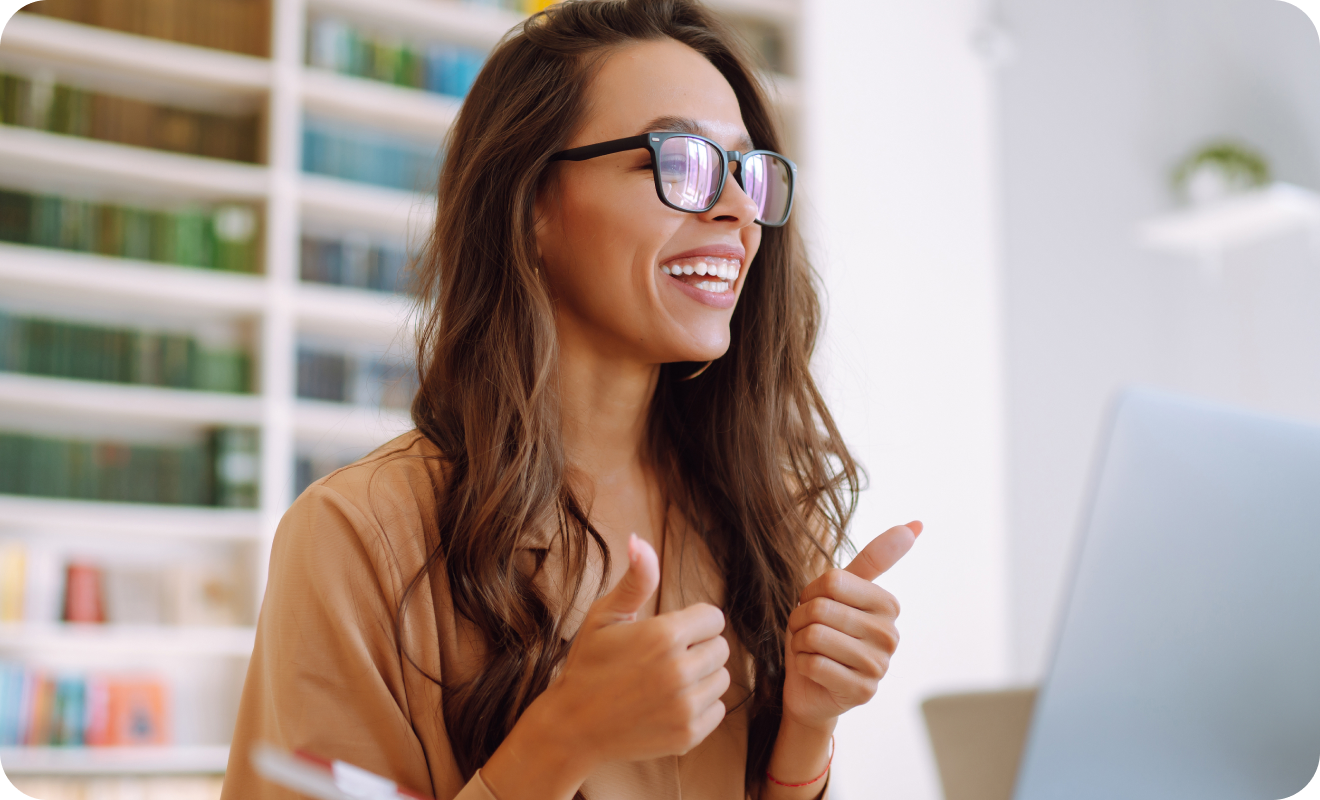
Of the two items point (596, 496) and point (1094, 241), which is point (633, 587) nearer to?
point (596, 496)

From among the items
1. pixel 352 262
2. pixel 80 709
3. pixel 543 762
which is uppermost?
pixel 352 262

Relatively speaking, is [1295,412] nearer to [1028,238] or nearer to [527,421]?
[1028,238]

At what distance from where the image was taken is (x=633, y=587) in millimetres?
843

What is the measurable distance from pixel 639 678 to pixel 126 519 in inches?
94.7

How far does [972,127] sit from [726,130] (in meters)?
3.52

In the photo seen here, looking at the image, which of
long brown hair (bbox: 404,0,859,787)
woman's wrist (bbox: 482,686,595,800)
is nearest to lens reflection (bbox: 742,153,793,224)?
long brown hair (bbox: 404,0,859,787)

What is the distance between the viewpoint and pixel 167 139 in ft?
9.99

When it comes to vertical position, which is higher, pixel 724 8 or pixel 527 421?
pixel 724 8

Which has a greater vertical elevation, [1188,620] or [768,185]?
[768,185]

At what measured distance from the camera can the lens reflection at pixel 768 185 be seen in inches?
47.6

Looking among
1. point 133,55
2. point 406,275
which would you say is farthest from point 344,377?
point 406,275

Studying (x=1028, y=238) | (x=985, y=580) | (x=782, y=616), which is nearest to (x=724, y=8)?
(x=1028, y=238)

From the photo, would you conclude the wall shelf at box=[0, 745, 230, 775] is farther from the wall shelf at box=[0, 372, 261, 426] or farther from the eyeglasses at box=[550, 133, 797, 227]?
the eyeglasses at box=[550, 133, 797, 227]

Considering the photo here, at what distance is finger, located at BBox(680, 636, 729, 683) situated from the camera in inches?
33.3
